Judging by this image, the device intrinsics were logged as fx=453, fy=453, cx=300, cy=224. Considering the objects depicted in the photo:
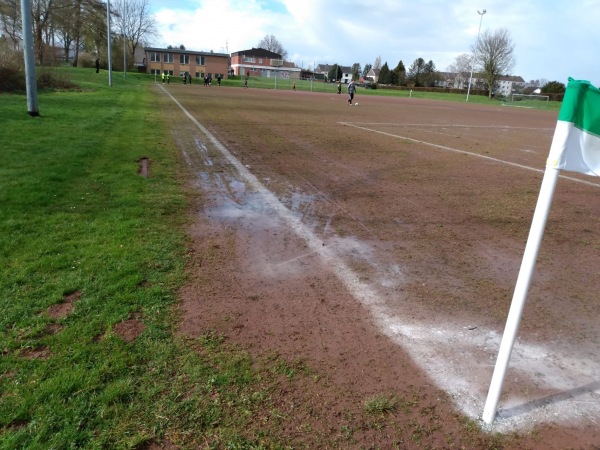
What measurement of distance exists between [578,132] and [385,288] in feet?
7.89

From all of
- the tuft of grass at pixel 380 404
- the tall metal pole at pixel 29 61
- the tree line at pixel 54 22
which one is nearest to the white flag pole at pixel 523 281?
the tuft of grass at pixel 380 404

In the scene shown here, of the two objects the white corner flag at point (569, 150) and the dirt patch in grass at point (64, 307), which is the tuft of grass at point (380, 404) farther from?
the dirt patch in grass at point (64, 307)

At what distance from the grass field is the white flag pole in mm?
231

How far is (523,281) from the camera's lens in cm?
253

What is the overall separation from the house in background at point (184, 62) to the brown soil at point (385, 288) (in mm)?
95920

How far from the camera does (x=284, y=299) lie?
13.5 ft

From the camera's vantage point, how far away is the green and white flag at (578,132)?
2.31 metres

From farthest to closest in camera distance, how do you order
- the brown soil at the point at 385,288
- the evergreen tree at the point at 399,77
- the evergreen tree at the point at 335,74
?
the evergreen tree at the point at 335,74, the evergreen tree at the point at 399,77, the brown soil at the point at 385,288

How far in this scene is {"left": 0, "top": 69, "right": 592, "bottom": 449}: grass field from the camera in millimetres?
2523

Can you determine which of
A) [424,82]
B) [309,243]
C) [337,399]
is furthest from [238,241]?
[424,82]

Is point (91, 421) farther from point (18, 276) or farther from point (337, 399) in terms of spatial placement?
point (18, 276)

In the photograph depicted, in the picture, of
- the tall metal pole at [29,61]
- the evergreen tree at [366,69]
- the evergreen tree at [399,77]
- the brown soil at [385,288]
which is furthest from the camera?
the evergreen tree at [366,69]

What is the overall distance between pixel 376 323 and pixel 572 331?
1629 millimetres

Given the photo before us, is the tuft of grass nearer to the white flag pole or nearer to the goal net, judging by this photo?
the white flag pole
